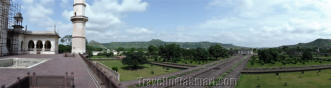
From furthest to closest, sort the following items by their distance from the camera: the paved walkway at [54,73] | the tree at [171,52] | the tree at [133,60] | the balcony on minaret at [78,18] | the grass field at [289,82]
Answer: the tree at [171,52] → the tree at [133,60] → the balcony on minaret at [78,18] → the grass field at [289,82] → the paved walkway at [54,73]

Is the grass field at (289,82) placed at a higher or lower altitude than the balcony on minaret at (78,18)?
lower

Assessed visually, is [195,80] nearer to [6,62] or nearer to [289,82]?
[289,82]

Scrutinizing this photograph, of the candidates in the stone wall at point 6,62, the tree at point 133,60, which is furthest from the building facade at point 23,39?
the tree at point 133,60

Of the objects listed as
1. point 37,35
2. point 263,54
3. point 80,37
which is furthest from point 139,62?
point 263,54

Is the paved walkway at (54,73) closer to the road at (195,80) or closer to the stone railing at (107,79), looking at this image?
the stone railing at (107,79)

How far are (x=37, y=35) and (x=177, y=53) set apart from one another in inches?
1377

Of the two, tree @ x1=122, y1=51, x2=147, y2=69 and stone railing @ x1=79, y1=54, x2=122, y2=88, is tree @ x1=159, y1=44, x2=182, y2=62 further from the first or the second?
stone railing @ x1=79, y1=54, x2=122, y2=88

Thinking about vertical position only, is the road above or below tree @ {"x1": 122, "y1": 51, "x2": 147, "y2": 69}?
below

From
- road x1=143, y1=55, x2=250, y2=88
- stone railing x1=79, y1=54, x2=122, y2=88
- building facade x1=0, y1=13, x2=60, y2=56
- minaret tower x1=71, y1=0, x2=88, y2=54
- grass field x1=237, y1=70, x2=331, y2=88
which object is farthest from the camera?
minaret tower x1=71, y1=0, x2=88, y2=54

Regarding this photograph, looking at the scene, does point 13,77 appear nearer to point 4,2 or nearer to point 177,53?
point 4,2

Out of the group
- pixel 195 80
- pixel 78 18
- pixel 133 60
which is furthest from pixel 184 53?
pixel 195 80

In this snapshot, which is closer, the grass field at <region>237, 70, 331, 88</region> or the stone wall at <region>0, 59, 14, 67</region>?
the stone wall at <region>0, 59, 14, 67</region>

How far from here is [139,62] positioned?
126ft

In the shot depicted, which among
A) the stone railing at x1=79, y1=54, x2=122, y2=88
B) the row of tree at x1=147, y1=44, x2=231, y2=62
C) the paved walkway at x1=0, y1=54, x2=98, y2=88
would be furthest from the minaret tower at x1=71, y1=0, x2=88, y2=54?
the row of tree at x1=147, y1=44, x2=231, y2=62
